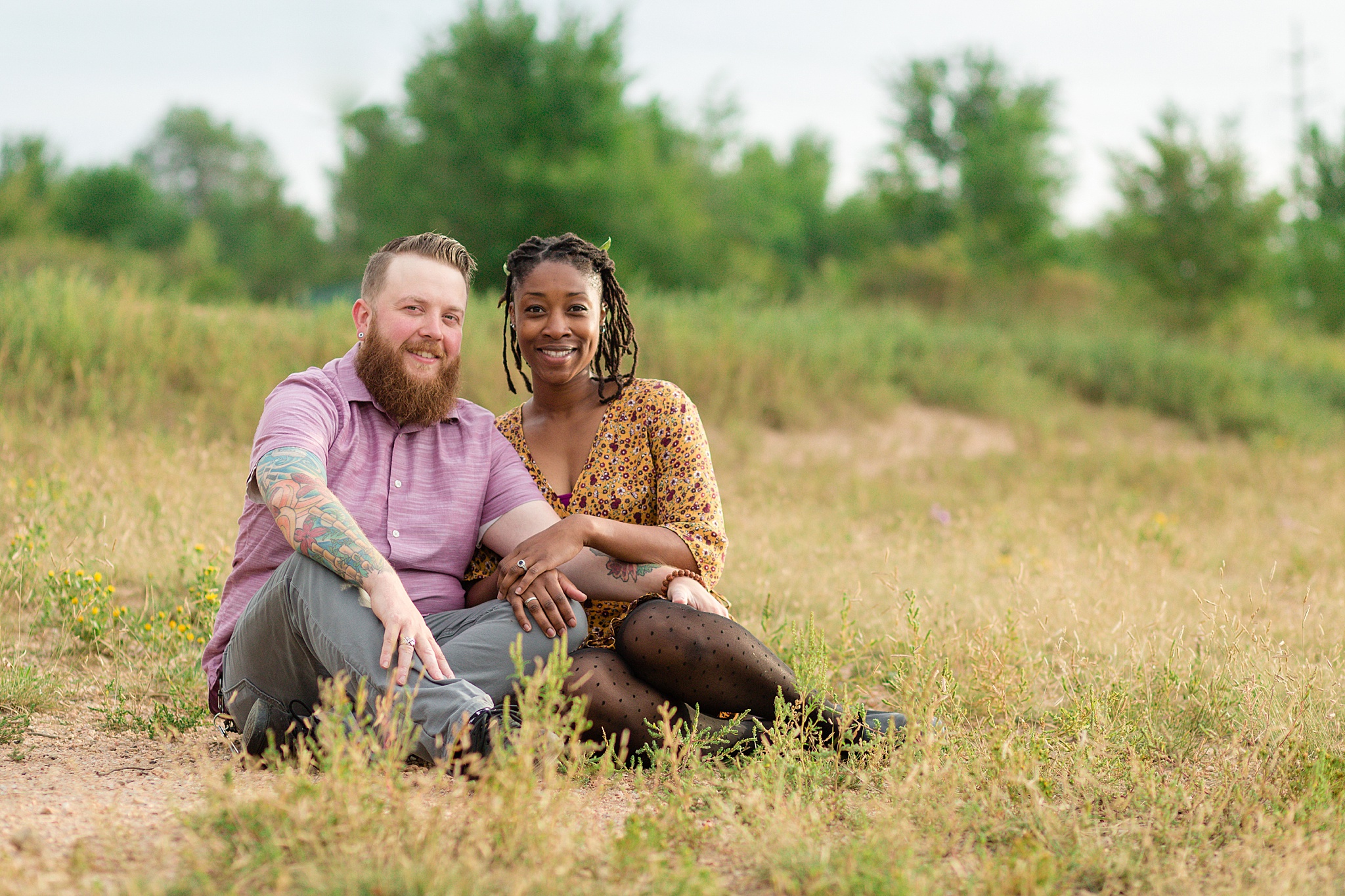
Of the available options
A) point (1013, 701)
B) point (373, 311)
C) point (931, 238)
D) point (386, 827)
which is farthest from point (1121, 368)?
point (931, 238)

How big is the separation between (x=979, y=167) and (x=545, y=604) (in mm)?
28093

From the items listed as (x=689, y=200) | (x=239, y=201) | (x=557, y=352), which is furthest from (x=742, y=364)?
(x=239, y=201)

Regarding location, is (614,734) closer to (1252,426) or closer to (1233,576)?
(1233,576)

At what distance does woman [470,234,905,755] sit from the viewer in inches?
114

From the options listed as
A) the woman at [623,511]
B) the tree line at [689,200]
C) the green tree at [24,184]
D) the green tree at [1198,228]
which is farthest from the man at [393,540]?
the green tree at [24,184]

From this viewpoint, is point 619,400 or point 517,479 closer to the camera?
point 517,479

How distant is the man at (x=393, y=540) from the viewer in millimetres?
2568

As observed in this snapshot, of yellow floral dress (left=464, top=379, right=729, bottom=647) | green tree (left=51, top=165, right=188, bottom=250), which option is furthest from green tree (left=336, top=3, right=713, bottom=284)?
green tree (left=51, top=165, right=188, bottom=250)

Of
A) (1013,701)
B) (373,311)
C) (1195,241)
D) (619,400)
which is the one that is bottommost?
(1013,701)

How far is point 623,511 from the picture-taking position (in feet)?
11.1

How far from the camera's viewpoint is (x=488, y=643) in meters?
2.86

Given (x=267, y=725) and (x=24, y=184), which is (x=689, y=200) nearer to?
(x=24, y=184)

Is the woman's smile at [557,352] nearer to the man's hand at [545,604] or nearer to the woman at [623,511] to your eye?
the woman at [623,511]

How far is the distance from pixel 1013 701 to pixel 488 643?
1718mm
